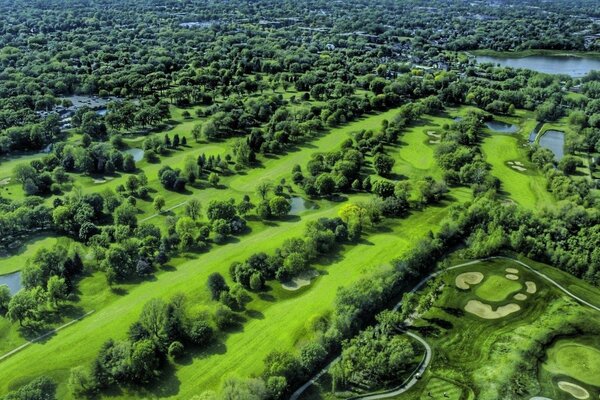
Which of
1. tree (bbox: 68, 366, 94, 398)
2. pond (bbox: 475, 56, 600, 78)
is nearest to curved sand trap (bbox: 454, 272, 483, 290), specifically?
tree (bbox: 68, 366, 94, 398)

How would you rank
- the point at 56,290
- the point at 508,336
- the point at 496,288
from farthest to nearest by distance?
the point at 496,288
the point at 56,290
the point at 508,336

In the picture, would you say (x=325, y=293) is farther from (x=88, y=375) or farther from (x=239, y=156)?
(x=239, y=156)

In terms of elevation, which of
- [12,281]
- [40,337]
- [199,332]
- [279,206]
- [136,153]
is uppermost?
[279,206]

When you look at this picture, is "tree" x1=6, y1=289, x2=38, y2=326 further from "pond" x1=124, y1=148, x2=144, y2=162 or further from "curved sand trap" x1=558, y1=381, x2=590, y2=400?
"curved sand trap" x1=558, y1=381, x2=590, y2=400

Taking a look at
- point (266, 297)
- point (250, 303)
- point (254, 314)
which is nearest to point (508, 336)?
point (266, 297)

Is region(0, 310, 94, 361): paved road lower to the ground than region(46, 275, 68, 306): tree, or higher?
lower

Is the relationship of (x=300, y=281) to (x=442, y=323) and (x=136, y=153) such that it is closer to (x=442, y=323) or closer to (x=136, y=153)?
(x=442, y=323)
